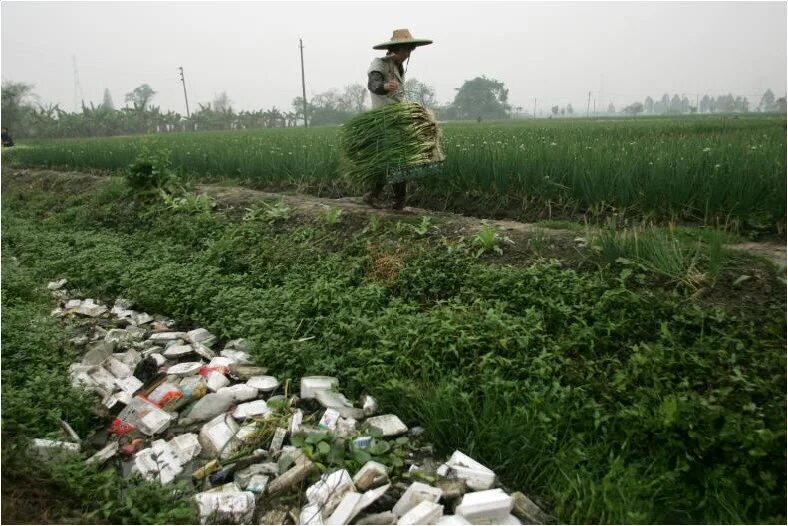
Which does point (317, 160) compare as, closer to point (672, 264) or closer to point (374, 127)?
point (374, 127)

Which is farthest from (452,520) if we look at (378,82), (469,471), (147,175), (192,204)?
(147,175)

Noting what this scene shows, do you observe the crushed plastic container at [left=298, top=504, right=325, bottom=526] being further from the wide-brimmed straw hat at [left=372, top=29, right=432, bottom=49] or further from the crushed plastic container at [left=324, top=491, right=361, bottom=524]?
the wide-brimmed straw hat at [left=372, top=29, right=432, bottom=49]

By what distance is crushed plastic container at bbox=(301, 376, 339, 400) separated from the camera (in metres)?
3.07

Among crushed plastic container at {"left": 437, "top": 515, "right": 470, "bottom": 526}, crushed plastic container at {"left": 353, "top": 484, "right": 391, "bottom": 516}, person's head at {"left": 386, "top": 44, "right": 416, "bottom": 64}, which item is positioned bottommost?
crushed plastic container at {"left": 437, "top": 515, "right": 470, "bottom": 526}

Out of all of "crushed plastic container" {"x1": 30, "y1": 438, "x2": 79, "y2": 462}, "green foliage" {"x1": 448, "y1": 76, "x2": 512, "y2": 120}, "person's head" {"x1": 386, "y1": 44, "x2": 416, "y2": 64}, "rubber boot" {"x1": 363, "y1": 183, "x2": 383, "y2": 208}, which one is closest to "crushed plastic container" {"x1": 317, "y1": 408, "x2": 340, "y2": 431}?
"crushed plastic container" {"x1": 30, "y1": 438, "x2": 79, "y2": 462}

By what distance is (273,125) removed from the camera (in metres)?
45.7

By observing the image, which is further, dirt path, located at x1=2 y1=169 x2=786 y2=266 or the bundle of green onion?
the bundle of green onion

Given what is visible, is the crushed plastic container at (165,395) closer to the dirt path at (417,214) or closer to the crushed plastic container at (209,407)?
the crushed plastic container at (209,407)

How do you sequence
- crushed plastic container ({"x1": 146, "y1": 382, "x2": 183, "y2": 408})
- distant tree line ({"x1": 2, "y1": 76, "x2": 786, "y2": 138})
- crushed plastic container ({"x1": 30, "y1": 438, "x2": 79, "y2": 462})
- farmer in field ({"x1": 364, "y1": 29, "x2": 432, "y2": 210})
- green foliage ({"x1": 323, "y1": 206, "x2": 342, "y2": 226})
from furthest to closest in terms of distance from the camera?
distant tree line ({"x1": 2, "y1": 76, "x2": 786, "y2": 138}) < green foliage ({"x1": 323, "y1": 206, "x2": 342, "y2": 226}) < farmer in field ({"x1": 364, "y1": 29, "x2": 432, "y2": 210}) < crushed plastic container ({"x1": 146, "y1": 382, "x2": 183, "y2": 408}) < crushed plastic container ({"x1": 30, "y1": 438, "x2": 79, "y2": 462})

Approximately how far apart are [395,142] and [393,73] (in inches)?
32.9

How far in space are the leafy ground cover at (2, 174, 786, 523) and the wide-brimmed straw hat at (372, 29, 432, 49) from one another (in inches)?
65.7

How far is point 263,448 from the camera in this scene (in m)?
2.74

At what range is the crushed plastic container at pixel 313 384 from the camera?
3.07m

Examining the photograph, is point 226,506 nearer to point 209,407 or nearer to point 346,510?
point 346,510
